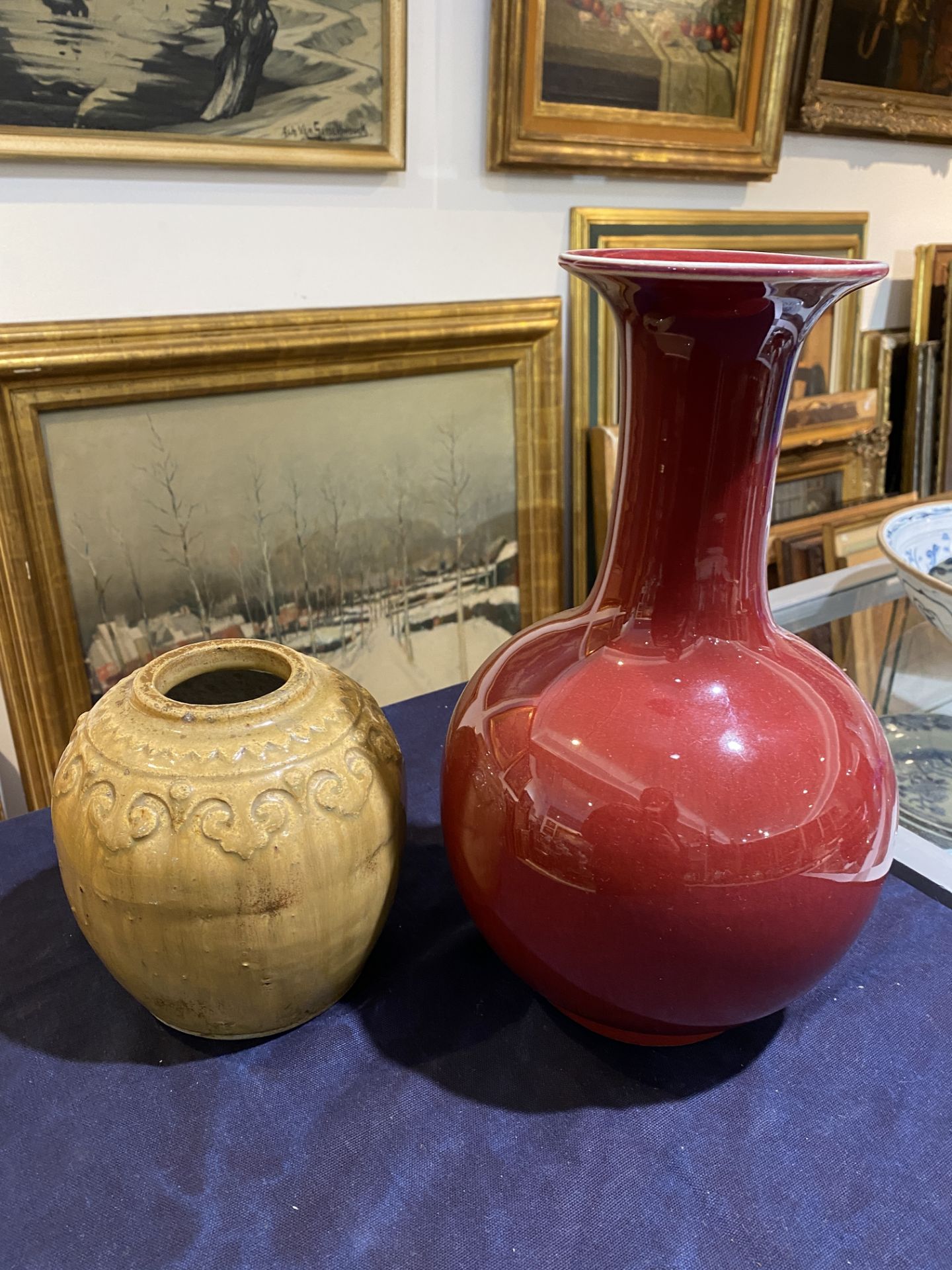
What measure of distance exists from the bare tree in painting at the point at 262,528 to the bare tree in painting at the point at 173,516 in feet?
0.21

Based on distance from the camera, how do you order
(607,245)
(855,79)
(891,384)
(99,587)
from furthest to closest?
(891,384), (855,79), (607,245), (99,587)

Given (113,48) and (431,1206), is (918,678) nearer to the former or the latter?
(431,1206)

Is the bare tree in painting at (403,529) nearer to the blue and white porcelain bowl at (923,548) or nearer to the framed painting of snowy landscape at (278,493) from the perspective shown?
the framed painting of snowy landscape at (278,493)

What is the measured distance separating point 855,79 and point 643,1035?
4.57 ft

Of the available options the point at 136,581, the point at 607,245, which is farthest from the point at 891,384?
the point at 136,581

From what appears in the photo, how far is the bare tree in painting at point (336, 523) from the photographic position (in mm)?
1016

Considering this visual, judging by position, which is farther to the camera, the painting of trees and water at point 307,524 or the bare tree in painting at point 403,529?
the bare tree in painting at point 403,529

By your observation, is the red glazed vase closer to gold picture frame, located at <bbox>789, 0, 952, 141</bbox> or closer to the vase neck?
the vase neck

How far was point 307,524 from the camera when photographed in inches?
39.8

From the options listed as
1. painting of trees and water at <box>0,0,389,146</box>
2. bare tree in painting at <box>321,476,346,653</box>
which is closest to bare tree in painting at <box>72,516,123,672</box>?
bare tree in painting at <box>321,476,346,653</box>

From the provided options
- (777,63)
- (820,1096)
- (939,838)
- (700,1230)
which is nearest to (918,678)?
(939,838)

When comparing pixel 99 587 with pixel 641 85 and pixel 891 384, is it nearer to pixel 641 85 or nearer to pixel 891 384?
pixel 641 85

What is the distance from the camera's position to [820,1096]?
0.49 meters

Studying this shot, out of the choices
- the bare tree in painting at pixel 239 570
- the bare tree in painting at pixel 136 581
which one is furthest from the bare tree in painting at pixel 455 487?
the bare tree in painting at pixel 136 581
